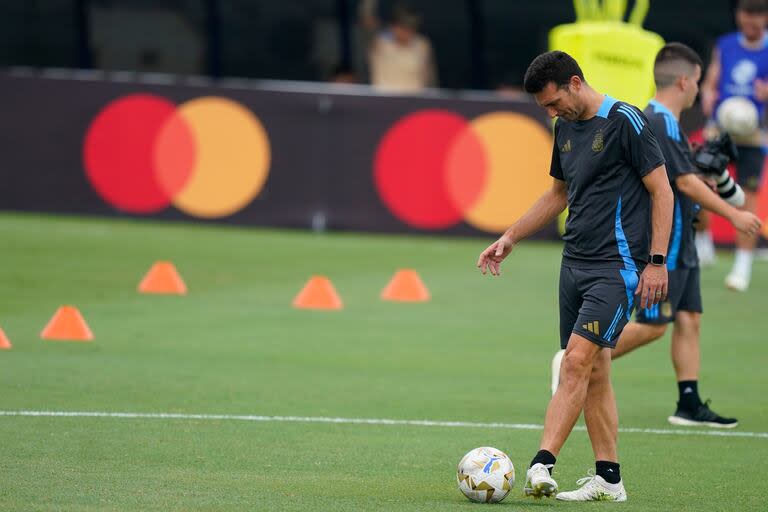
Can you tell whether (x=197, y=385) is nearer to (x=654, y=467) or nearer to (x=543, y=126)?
(x=654, y=467)

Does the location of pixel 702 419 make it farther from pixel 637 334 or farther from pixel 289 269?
pixel 289 269

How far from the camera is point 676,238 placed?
29.5ft

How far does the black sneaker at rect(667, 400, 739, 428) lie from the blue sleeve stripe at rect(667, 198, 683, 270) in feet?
2.87

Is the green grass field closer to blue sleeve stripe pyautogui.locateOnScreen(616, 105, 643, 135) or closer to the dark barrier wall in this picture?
blue sleeve stripe pyautogui.locateOnScreen(616, 105, 643, 135)

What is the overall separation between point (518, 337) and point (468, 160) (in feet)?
26.1

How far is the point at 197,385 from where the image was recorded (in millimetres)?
9875

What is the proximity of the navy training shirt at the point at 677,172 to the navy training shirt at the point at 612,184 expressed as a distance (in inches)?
58.2

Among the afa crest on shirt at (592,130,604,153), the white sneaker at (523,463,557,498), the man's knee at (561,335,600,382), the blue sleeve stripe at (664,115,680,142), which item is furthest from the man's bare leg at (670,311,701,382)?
the white sneaker at (523,463,557,498)

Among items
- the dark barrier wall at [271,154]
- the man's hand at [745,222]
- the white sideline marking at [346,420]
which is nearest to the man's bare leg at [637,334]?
the white sideline marking at [346,420]

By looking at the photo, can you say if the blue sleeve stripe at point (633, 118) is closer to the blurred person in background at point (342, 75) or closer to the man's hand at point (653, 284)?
the man's hand at point (653, 284)

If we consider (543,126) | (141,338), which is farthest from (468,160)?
(141,338)

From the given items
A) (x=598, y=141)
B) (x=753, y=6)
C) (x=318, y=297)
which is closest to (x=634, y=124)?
(x=598, y=141)

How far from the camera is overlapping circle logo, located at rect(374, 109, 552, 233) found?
20.4 meters

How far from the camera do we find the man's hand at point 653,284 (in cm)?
709
